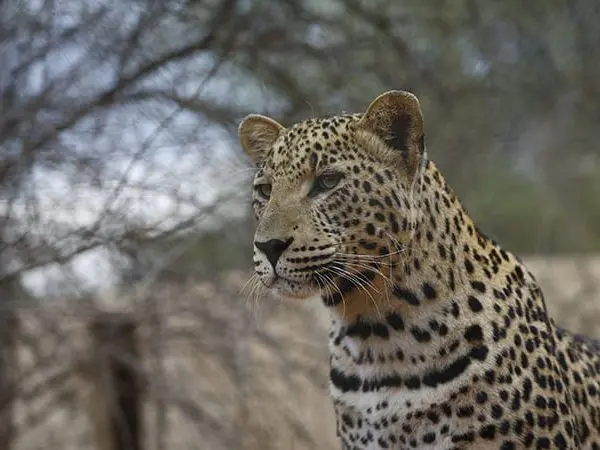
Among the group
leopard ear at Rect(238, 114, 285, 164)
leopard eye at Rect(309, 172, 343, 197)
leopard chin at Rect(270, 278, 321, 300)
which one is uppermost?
leopard ear at Rect(238, 114, 285, 164)

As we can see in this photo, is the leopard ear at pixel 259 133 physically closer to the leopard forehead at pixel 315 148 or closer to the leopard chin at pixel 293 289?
the leopard forehead at pixel 315 148

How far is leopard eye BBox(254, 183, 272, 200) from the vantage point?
3.98 meters

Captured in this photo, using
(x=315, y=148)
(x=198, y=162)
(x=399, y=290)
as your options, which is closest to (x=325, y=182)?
(x=315, y=148)

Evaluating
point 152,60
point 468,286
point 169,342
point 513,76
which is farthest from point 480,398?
point 513,76

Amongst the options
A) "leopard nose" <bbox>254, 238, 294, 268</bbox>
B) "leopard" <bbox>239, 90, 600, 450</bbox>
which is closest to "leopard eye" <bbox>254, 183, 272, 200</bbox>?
"leopard" <bbox>239, 90, 600, 450</bbox>

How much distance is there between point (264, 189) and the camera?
4008mm

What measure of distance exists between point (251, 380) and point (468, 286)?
17.1 feet

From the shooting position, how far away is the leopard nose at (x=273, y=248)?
144 inches

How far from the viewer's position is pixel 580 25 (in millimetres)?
9016

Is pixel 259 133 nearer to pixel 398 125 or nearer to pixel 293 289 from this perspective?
pixel 398 125

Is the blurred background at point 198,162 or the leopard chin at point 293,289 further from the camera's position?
the blurred background at point 198,162

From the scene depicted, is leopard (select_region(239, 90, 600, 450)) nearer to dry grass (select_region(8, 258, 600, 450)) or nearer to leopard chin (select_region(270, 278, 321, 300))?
leopard chin (select_region(270, 278, 321, 300))

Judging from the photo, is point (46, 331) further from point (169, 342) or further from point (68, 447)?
point (68, 447)

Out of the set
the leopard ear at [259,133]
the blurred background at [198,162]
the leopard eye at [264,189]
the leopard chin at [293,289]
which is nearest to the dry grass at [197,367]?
the blurred background at [198,162]
